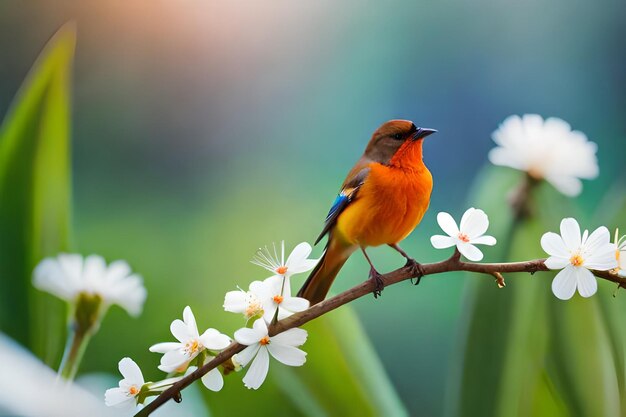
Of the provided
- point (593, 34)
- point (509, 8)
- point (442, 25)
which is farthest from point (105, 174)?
point (593, 34)

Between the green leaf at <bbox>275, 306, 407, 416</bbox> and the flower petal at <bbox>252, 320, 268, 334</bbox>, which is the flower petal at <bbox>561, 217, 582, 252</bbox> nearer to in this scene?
the flower petal at <bbox>252, 320, 268, 334</bbox>

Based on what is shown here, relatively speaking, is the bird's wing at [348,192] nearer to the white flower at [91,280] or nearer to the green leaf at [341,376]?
the green leaf at [341,376]

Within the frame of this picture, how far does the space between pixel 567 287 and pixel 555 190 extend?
18.4 inches

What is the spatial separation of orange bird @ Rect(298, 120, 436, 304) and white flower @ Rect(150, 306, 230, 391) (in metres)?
0.24

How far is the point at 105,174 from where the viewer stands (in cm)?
114

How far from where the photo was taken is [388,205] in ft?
2.79

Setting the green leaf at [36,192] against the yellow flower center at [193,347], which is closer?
the yellow flower center at [193,347]

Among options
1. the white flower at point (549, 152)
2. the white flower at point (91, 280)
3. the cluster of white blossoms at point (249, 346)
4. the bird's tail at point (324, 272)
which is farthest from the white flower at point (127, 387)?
the white flower at point (549, 152)

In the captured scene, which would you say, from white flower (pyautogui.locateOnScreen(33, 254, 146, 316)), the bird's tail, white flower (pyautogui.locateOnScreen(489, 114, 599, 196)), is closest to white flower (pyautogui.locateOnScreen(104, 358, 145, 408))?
the bird's tail

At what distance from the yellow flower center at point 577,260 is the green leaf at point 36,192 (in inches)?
32.9

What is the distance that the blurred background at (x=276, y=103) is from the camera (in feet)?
3.71

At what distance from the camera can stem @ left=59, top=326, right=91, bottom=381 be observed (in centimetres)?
107

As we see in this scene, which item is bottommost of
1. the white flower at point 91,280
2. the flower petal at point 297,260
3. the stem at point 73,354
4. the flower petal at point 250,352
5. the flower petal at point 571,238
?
the flower petal at point 571,238

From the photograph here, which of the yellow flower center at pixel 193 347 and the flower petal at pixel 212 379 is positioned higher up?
the yellow flower center at pixel 193 347
